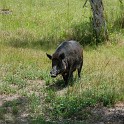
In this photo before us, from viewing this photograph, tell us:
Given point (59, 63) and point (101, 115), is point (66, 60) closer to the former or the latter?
point (59, 63)

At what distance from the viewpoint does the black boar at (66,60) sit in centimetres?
995

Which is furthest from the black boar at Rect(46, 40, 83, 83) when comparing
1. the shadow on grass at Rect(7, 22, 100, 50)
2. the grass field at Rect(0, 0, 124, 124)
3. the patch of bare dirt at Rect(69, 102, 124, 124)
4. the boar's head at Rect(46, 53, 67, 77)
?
the shadow on grass at Rect(7, 22, 100, 50)

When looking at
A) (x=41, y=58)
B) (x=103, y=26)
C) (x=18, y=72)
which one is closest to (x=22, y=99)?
(x=18, y=72)

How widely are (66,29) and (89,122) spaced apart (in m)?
7.61

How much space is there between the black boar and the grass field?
0.98 ft

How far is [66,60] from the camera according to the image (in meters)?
10.2

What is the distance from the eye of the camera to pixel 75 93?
9.45 m

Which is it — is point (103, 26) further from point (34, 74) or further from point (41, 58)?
point (34, 74)

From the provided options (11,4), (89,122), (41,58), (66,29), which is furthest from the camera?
(11,4)

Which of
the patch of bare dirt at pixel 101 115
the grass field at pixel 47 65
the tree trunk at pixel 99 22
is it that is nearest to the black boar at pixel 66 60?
the grass field at pixel 47 65

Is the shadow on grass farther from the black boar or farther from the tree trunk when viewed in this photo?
the black boar

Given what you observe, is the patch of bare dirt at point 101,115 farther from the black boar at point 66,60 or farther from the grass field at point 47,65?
the black boar at point 66,60

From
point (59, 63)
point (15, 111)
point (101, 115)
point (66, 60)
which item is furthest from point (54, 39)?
point (101, 115)

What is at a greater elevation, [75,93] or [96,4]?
[96,4]
